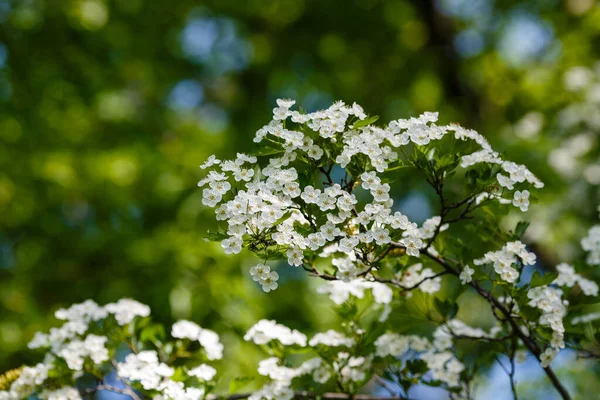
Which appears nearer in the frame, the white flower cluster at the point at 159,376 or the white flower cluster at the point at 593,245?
the white flower cluster at the point at 159,376

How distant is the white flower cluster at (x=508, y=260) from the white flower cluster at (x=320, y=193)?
0.10 meters

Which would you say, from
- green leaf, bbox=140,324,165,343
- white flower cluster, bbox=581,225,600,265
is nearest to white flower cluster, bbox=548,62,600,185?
white flower cluster, bbox=581,225,600,265

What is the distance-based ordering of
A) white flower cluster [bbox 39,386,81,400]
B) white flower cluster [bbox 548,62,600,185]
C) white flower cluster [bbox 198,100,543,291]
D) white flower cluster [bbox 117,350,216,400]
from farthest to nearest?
white flower cluster [bbox 548,62,600,185]
white flower cluster [bbox 39,386,81,400]
white flower cluster [bbox 117,350,216,400]
white flower cluster [bbox 198,100,543,291]

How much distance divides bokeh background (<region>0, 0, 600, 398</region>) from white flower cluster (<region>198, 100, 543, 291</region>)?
5.16ft

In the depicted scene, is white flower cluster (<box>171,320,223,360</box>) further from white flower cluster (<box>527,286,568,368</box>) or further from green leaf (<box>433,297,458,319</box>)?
white flower cluster (<box>527,286,568,368</box>)

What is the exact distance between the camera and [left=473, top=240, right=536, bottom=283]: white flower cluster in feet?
4.19

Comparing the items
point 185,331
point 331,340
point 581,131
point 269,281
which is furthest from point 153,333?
point 581,131

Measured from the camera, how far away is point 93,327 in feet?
5.45

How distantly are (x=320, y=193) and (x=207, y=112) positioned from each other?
13.5 feet

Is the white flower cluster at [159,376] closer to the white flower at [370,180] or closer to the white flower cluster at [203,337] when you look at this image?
the white flower cluster at [203,337]

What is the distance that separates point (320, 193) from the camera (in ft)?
3.89

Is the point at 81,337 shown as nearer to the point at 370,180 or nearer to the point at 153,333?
the point at 153,333

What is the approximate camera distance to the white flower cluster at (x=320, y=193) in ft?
3.79

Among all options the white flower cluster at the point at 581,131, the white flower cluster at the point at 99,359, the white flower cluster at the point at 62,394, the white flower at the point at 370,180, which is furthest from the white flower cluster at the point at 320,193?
the white flower cluster at the point at 581,131
